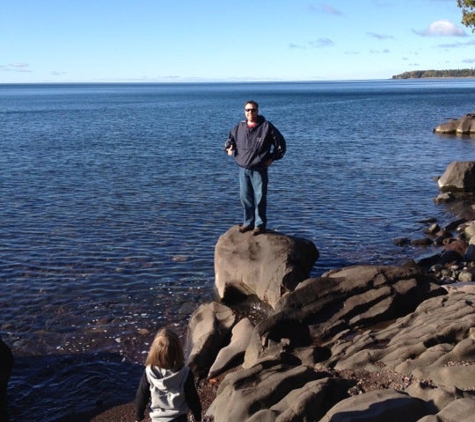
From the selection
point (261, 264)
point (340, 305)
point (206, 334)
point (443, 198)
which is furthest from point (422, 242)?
point (206, 334)

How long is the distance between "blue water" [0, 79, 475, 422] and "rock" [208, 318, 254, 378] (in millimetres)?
1609

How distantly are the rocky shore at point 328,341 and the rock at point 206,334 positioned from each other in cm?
2

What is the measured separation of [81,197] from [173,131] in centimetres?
3388

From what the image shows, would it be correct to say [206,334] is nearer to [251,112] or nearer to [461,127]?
[251,112]

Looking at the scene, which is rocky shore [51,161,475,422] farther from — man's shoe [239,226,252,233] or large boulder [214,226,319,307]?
man's shoe [239,226,252,233]

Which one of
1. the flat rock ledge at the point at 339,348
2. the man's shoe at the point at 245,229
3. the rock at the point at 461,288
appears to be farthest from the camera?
the man's shoe at the point at 245,229

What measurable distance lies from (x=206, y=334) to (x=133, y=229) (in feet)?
33.7

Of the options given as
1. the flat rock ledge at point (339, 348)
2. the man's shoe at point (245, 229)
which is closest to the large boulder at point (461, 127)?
the flat rock ledge at point (339, 348)

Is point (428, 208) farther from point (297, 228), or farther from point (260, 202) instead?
point (260, 202)

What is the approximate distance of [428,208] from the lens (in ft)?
84.2

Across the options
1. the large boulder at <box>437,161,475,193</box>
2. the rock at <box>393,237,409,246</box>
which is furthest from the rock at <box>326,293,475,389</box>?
the large boulder at <box>437,161,475,193</box>

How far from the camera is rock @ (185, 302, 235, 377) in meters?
11.5

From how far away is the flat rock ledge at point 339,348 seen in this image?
710 cm

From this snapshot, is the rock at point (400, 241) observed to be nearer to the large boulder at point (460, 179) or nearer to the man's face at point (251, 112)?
the man's face at point (251, 112)
